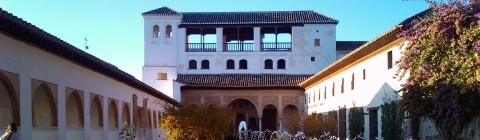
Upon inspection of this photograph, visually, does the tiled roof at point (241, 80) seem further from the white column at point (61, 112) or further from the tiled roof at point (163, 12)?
the white column at point (61, 112)

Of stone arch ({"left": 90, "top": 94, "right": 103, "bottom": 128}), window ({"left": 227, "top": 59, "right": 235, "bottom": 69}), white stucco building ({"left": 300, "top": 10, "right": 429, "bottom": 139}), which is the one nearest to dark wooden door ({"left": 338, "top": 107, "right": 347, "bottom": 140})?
white stucco building ({"left": 300, "top": 10, "right": 429, "bottom": 139})

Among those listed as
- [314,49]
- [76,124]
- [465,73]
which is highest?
[314,49]

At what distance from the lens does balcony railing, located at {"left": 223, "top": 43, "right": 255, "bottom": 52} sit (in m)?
45.8

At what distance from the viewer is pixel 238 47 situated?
151 feet

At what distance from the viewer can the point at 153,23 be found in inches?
1774

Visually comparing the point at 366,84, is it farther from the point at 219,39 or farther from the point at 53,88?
the point at 219,39

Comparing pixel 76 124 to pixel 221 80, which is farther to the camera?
pixel 221 80

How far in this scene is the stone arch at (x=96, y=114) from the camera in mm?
18875

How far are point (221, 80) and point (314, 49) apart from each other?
7.49 m

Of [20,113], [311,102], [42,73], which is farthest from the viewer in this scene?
[311,102]

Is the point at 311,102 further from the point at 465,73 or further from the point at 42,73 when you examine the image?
the point at 42,73

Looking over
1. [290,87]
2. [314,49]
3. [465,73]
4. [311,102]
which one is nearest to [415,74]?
[465,73]

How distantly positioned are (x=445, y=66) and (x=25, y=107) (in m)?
9.89

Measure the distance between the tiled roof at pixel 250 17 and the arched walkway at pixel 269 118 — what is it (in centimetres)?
706
